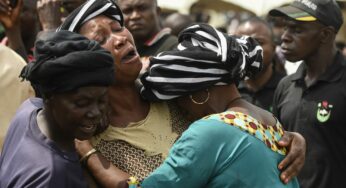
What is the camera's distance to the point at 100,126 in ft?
10.1

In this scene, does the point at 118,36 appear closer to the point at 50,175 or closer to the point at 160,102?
the point at 160,102

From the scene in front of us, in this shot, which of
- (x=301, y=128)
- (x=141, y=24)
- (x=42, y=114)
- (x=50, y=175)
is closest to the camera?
(x=50, y=175)

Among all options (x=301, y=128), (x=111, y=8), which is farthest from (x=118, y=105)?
(x=301, y=128)

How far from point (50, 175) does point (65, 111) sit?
28cm

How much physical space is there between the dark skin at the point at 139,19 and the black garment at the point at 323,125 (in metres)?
1.35

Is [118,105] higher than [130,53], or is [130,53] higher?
[130,53]

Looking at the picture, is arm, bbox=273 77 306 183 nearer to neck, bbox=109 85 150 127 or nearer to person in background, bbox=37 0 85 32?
neck, bbox=109 85 150 127

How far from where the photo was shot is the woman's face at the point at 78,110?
2.79 meters

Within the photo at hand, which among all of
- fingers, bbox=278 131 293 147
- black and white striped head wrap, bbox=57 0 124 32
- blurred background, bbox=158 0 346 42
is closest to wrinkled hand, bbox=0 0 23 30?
black and white striped head wrap, bbox=57 0 124 32

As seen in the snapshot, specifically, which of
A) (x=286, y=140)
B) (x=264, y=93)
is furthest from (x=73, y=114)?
(x=264, y=93)

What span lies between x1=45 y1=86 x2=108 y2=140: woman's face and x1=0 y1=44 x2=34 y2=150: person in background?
1.16 meters

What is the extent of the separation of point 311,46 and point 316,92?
0.39 m

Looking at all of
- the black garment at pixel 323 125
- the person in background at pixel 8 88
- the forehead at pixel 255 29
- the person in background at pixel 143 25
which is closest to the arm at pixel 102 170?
the person in background at pixel 8 88

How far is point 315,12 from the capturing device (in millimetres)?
5570
